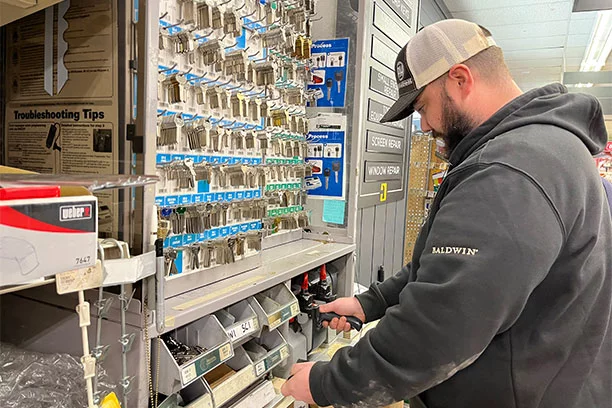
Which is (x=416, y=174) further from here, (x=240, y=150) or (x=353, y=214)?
(x=240, y=150)

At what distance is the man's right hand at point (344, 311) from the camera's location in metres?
1.71

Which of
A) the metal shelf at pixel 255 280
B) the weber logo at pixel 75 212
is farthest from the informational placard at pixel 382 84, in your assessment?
the weber logo at pixel 75 212

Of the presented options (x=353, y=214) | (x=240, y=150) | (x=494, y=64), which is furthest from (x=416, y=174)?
(x=494, y=64)

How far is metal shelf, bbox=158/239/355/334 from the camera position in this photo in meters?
1.29

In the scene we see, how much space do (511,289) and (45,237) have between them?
2.76 feet

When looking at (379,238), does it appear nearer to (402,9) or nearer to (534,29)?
(402,9)

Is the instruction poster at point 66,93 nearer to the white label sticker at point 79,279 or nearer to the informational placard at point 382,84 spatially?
the white label sticker at point 79,279

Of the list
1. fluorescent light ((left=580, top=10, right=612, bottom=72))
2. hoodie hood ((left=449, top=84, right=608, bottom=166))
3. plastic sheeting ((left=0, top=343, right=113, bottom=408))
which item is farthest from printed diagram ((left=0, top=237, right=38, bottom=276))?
fluorescent light ((left=580, top=10, right=612, bottom=72))

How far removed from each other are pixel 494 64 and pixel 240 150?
990 millimetres

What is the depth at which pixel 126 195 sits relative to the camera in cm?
113

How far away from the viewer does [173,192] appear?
1.51 metres

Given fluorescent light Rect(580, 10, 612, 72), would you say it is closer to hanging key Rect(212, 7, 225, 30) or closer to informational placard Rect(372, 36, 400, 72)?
informational placard Rect(372, 36, 400, 72)

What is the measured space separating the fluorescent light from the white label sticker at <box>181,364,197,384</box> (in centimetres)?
630

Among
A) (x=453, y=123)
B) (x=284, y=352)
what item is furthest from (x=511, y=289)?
(x=284, y=352)
